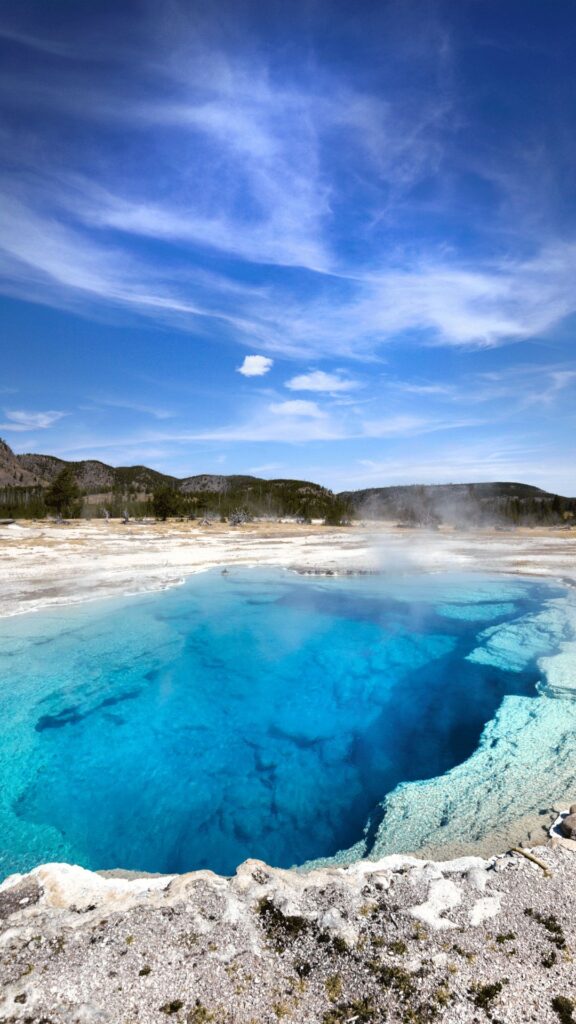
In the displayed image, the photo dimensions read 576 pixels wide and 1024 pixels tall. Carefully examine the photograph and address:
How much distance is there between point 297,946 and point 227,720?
21.5 feet

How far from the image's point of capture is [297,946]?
3260 mm

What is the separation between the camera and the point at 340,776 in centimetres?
760

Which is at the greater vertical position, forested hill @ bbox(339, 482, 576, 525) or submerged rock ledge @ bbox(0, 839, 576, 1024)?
forested hill @ bbox(339, 482, 576, 525)

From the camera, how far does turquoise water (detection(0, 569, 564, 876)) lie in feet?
20.5

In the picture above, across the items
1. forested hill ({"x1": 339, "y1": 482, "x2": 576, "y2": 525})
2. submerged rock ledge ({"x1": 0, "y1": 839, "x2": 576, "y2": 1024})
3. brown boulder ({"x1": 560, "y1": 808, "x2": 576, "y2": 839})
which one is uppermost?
forested hill ({"x1": 339, "y1": 482, "x2": 576, "y2": 525})

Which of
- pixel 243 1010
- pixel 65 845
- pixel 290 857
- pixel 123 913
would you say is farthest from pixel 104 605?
pixel 243 1010

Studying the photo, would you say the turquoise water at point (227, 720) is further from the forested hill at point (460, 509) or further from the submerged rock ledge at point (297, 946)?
the forested hill at point (460, 509)

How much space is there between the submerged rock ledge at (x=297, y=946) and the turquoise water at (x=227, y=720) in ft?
6.58

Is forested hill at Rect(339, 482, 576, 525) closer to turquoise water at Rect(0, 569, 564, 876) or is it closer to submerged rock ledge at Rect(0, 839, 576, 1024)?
turquoise water at Rect(0, 569, 564, 876)

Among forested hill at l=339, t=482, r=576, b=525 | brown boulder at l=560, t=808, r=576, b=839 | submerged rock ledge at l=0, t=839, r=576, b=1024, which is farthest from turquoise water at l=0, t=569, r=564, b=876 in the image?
forested hill at l=339, t=482, r=576, b=525

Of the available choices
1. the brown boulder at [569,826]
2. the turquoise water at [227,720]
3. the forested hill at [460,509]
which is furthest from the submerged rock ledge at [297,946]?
the forested hill at [460,509]

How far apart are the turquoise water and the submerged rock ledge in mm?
2007

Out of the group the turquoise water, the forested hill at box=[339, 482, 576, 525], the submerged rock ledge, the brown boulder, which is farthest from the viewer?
the forested hill at box=[339, 482, 576, 525]

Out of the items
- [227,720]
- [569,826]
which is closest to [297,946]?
[569,826]
